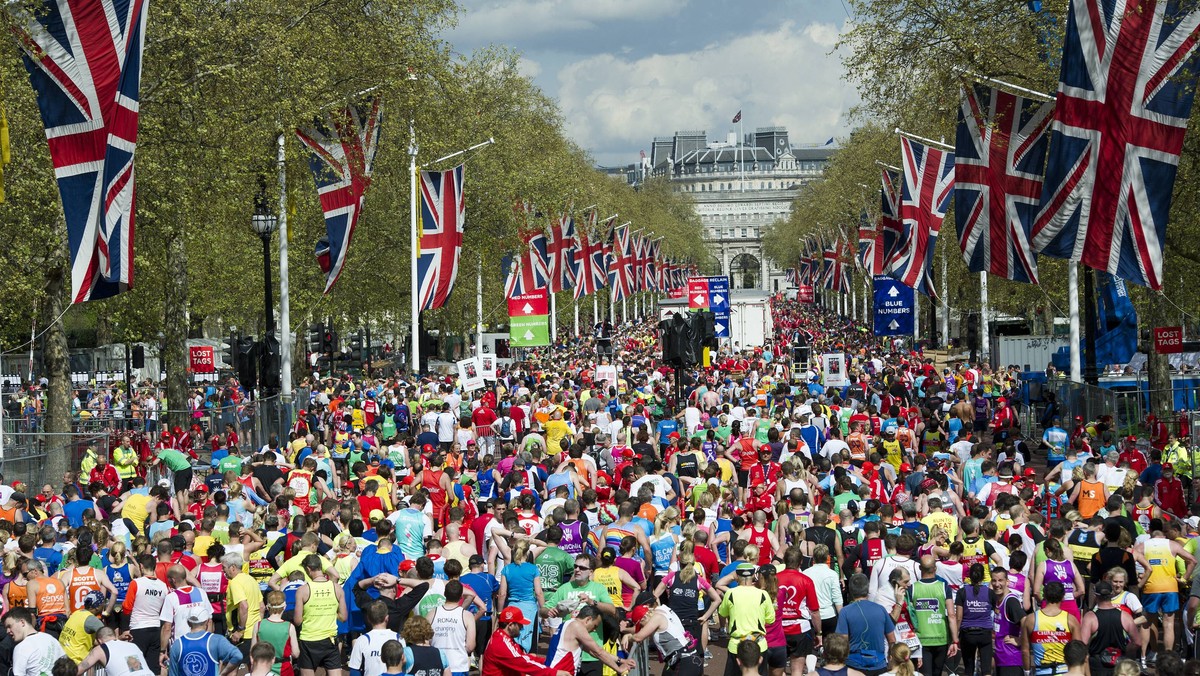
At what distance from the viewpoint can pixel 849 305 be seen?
357 ft

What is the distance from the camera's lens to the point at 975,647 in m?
11.2

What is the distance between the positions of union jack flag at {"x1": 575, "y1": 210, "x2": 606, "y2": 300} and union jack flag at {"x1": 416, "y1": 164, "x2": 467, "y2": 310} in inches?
793

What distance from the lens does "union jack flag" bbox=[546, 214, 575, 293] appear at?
168 ft

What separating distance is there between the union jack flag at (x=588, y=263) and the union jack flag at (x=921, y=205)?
67.5 feet

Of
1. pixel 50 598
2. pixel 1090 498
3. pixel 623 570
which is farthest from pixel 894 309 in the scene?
pixel 50 598

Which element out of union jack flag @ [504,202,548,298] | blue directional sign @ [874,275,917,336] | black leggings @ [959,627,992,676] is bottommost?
black leggings @ [959,627,992,676]

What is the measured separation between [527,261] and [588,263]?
13.2 meters

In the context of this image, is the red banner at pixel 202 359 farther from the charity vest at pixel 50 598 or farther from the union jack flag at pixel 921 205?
the charity vest at pixel 50 598

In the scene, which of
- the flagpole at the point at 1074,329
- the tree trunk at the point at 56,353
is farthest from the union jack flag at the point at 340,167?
the flagpole at the point at 1074,329

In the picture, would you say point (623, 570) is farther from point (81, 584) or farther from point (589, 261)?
point (589, 261)

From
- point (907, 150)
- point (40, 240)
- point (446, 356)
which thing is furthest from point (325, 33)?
point (446, 356)

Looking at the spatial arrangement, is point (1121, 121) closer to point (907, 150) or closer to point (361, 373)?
point (907, 150)

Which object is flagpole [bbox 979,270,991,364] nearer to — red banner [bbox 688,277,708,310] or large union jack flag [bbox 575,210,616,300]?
red banner [bbox 688,277,708,310]

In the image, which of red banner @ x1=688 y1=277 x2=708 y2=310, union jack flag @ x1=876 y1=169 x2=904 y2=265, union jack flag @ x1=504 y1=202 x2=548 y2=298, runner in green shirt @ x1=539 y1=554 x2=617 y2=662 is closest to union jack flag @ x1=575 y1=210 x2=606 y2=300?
union jack flag @ x1=504 y1=202 x2=548 y2=298
